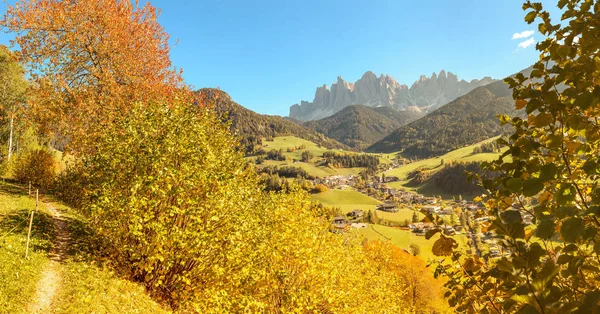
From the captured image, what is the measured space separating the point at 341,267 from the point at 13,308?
17424 millimetres

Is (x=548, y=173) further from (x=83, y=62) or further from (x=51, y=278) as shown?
(x=83, y=62)

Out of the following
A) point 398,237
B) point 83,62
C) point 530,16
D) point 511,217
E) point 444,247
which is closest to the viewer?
point 511,217

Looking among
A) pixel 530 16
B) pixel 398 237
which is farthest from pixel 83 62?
pixel 398 237

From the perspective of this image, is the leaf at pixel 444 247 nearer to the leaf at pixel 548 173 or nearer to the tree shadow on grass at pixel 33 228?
the leaf at pixel 548 173

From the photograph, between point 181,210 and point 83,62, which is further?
point 83,62

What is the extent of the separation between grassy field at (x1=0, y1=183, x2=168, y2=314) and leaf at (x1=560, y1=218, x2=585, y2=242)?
52.0ft

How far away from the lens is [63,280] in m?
14.3

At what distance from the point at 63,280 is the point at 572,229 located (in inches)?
744

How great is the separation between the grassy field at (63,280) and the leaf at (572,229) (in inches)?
624

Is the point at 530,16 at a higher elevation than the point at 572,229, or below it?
higher

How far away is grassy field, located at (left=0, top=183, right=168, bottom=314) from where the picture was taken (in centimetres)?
1247

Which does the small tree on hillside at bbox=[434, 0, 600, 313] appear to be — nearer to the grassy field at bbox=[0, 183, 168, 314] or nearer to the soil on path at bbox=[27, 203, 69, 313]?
the grassy field at bbox=[0, 183, 168, 314]

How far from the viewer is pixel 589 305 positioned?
213 cm

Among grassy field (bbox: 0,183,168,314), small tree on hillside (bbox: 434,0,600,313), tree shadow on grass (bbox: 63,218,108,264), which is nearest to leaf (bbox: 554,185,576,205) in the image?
small tree on hillside (bbox: 434,0,600,313)
